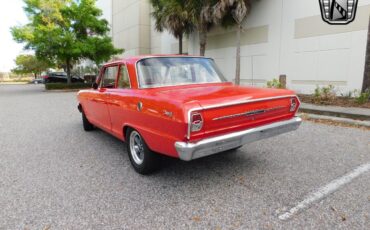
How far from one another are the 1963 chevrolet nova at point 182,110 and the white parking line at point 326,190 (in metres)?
0.86

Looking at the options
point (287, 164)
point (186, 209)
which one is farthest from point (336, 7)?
point (186, 209)

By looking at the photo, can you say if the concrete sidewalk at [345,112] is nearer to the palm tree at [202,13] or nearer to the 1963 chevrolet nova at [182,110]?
the 1963 chevrolet nova at [182,110]

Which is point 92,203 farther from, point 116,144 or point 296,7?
point 296,7

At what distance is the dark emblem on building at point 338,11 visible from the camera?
10.4 m

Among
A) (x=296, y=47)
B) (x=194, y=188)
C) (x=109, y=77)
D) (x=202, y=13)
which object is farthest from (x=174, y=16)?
(x=194, y=188)

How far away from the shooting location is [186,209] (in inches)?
108

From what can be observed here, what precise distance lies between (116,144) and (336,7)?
11229 millimetres

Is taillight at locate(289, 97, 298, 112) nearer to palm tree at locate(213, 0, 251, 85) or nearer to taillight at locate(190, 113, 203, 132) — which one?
taillight at locate(190, 113, 203, 132)

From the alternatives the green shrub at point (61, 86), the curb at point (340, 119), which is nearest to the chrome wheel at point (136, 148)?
the curb at point (340, 119)

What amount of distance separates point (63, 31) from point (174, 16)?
34.0 ft

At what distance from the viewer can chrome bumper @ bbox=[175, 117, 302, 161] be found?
2740 millimetres

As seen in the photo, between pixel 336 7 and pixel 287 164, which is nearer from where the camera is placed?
pixel 287 164

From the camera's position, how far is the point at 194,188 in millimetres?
3232

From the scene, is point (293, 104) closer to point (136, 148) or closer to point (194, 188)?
point (194, 188)
